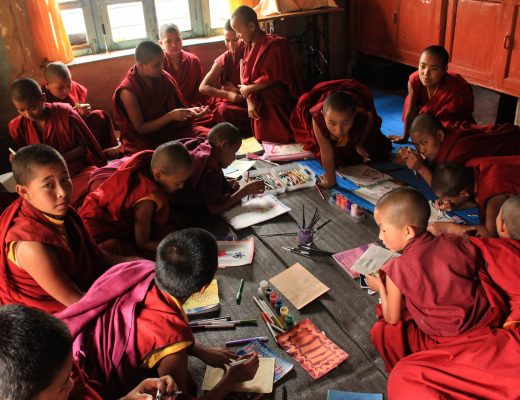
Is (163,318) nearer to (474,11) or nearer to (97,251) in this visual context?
(97,251)

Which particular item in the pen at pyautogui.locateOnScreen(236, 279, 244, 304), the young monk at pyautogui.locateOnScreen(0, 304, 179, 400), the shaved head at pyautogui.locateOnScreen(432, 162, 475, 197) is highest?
the young monk at pyautogui.locateOnScreen(0, 304, 179, 400)

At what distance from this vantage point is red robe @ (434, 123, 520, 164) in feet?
10.4

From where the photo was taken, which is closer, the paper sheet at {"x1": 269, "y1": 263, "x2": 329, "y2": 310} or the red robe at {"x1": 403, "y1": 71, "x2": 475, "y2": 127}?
the paper sheet at {"x1": 269, "y1": 263, "x2": 329, "y2": 310}

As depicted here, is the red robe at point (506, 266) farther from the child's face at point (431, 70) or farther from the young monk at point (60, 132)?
the young monk at point (60, 132)

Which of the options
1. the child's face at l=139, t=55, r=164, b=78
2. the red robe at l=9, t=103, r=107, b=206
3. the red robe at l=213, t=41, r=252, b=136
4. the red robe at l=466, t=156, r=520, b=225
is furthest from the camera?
the red robe at l=213, t=41, r=252, b=136

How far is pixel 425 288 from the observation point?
1834mm

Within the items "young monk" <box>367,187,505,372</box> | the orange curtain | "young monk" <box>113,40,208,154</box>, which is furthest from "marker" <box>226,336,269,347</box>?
the orange curtain

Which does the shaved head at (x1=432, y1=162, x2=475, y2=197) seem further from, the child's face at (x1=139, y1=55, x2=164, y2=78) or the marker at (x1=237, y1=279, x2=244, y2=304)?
the child's face at (x1=139, y1=55, x2=164, y2=78)

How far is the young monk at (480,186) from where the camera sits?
2602mm

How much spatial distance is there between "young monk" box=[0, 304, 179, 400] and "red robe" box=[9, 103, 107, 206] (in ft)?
8.46

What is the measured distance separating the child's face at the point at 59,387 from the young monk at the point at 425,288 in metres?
1.26

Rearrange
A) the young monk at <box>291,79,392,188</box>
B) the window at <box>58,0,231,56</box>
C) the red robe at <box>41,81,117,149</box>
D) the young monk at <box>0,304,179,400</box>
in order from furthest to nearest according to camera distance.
Result: the window at <box>58,0,231,56</box>
the red robe at <box>41,81,117,149</box>
the young monk at <box>291,79,392,188</box>
the young monk at <box>0,304,179,400</box>

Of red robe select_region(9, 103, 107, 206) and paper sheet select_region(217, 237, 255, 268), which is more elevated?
red robe select_region(9, 103, 107, 206)

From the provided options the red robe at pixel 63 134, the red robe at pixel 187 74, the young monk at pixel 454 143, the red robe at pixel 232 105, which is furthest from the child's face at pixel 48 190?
the red robe at pixel 187 74
